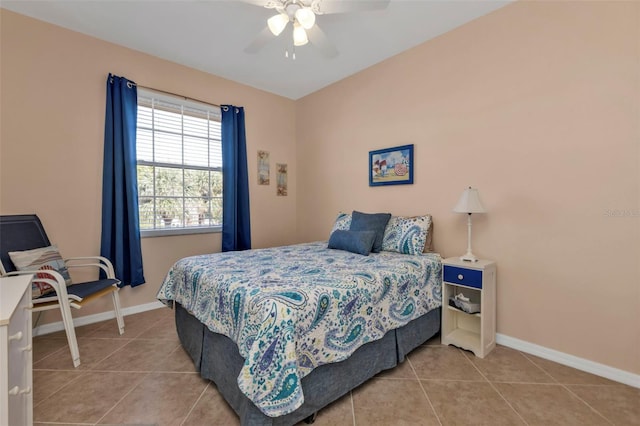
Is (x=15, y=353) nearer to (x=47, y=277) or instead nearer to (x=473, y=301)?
(x=47, y=277)

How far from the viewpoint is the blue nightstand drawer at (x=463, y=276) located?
7.10ft

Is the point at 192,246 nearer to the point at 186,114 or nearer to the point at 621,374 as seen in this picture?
the point at 186,114

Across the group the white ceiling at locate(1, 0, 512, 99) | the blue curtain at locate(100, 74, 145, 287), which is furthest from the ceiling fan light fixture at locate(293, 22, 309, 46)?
the blue curtain at locate(100, 74, 145, 287)

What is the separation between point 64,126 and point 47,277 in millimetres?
1422

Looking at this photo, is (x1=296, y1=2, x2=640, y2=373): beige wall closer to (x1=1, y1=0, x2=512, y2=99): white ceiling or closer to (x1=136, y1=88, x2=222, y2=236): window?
(x1=1, y1=0, x2=512, y2=99): white ceiling

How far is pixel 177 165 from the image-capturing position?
3404 millimetres

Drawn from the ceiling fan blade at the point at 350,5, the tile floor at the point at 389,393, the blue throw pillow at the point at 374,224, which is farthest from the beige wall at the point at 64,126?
the ceiling fan blade at the point at 350,5

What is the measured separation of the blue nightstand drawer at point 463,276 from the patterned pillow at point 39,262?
3088mm

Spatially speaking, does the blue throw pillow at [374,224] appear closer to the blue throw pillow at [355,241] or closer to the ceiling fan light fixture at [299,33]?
the blue throw pillow at [355,241]

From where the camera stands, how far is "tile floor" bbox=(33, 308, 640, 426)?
1.54 metres

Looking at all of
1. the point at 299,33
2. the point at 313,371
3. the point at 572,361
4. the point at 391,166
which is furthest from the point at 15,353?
the point at 572,361

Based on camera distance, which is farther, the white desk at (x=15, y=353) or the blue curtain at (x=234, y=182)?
the blue curtain at (x=234, y=182)

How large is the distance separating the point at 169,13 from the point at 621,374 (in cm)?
436

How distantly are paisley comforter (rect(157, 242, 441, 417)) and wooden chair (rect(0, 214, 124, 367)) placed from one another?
0.57 meters
